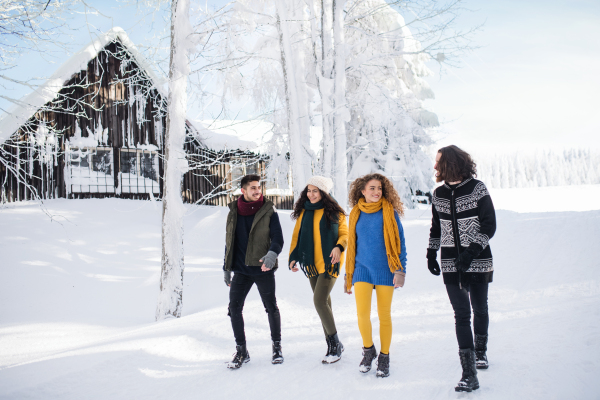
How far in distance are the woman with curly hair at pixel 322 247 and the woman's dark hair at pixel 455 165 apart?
1.13 meters

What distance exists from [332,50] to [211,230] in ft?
22.7

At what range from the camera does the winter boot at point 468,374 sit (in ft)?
9.77

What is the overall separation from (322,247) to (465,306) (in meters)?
1.37

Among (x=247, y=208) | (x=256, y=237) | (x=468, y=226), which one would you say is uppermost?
(x=247, y=208)

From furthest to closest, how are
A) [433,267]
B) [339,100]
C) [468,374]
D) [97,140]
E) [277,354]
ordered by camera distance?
[97,140] → [339,100] → [277,354] → [433,267] → [468,374]

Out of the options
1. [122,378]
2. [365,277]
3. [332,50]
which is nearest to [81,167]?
[332,50]

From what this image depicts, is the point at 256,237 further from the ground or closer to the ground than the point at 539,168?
closer to the ground

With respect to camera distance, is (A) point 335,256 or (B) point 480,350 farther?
(A) point 335,256

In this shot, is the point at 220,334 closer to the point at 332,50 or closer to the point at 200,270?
the point at 200,270

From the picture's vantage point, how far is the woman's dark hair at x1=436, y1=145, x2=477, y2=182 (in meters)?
3.20

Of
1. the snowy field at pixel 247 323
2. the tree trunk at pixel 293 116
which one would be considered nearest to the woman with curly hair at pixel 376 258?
the snowy field at pixel 247 323

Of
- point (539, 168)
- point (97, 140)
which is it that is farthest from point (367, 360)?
point (539, 168)

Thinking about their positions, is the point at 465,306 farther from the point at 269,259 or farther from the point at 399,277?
the point at 269,259

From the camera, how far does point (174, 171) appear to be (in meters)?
6.90
